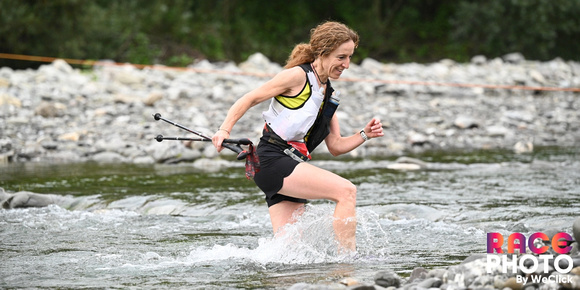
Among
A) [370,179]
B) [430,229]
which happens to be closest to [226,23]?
[370,179]

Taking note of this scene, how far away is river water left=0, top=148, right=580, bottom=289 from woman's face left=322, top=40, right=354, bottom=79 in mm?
1149

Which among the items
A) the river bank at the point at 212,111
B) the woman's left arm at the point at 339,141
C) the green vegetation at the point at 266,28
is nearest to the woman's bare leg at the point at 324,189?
the woman's left arm at the point at 339,141

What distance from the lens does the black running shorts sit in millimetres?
5387

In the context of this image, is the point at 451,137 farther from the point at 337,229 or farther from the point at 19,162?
the point at 337,229

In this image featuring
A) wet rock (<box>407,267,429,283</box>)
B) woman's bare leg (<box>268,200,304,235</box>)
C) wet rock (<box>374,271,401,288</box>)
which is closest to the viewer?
wet rock (<box>374,271,401,288</box>)

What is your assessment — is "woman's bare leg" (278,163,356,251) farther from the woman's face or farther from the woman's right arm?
the woman's face

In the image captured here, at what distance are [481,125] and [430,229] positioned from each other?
964 centimetres

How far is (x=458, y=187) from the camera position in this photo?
9602mm

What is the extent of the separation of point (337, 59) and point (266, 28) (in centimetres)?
3011

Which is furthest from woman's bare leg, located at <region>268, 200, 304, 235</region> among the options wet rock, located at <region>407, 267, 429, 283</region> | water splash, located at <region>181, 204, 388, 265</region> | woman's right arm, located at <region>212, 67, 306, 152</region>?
wet rock, located at <region>407, 267, 429, 283</region>

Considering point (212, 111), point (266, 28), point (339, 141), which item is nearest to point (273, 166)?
point (339, 141)

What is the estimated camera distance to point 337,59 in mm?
5371

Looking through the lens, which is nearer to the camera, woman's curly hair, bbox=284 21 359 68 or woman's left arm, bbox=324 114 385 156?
woman's curly hair, bbox=284 21 359 68

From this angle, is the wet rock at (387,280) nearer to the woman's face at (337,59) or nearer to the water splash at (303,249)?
the water splash at (303,249)
